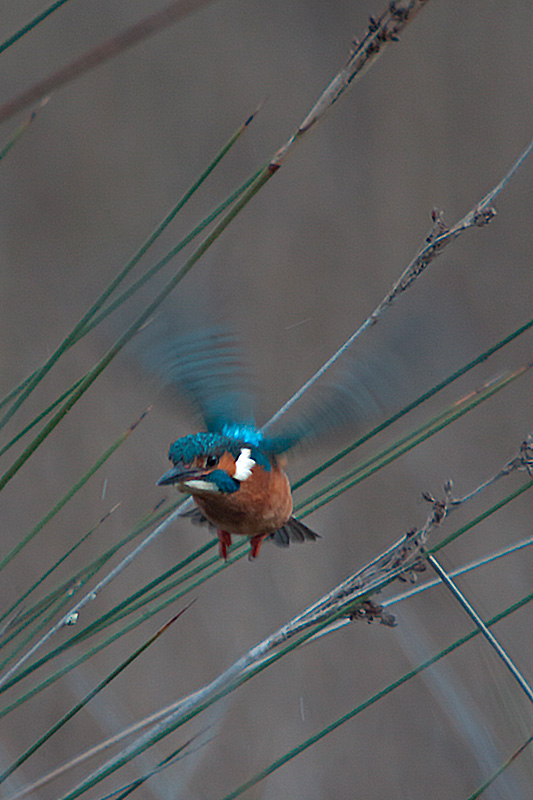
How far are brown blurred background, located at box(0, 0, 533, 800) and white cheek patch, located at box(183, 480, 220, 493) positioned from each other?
1243mm

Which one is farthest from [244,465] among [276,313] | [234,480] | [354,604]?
[276,313]

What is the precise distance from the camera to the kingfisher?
0.69 metres

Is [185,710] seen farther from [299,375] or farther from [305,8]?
[305,8]

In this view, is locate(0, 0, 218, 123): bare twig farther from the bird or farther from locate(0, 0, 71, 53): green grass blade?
the bird

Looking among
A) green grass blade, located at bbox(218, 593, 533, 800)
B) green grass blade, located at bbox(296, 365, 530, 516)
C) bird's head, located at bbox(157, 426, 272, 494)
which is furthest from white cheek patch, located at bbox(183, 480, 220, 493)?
green grass blade, located at bbox(218, 593, 533, 800)

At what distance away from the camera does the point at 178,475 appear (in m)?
0.66

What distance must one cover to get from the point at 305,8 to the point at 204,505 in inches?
81.5

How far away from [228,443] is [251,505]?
0.22 ft

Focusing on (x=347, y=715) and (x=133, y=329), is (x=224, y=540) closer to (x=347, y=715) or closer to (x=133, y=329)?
(x=347, y=715)

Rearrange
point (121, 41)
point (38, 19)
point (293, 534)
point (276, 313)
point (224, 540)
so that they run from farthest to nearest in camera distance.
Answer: point (276, 313) < point (293, 534) < point (224, 540) < point (38, 19) < point (121, 41)

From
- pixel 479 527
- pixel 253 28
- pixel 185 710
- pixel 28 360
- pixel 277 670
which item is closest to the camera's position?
pixel 185 710

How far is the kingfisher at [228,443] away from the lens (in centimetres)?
69

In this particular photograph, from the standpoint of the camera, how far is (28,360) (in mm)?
2133

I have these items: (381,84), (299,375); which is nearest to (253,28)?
(381,84)
